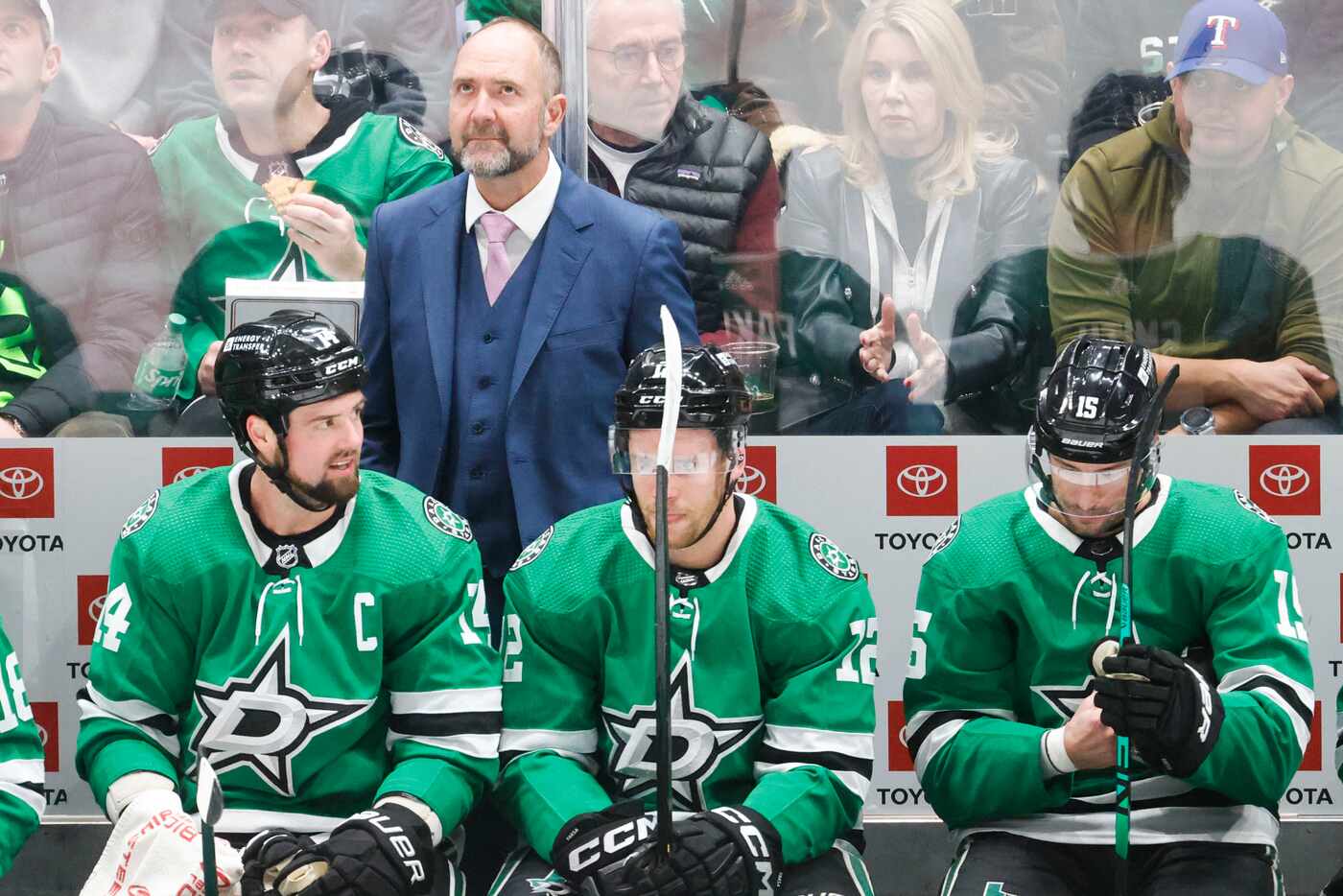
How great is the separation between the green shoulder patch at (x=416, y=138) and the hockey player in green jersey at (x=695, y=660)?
138cm

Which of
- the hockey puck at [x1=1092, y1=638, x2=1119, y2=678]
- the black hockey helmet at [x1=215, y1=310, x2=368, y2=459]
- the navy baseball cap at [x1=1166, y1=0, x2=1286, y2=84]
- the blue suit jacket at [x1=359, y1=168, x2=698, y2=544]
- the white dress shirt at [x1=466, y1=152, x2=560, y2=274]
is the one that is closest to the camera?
the hockey puck at [x1=1092, y1=638, x2=1119, y2=678]

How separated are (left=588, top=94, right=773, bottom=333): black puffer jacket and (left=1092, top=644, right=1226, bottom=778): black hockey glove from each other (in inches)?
67.5

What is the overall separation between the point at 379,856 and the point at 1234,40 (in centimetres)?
276

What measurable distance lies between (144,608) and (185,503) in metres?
0.20

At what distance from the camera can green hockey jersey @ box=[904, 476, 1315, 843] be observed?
3.15 m

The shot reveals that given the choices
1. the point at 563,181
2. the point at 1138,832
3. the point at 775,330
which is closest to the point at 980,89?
the point at 775,330

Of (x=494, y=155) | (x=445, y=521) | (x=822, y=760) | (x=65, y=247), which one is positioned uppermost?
(x=494, y=155)

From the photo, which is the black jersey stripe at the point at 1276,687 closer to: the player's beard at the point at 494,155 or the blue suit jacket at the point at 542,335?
the blue suit jacket at the point at 542,335

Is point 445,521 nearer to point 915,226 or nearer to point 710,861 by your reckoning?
point 710,861

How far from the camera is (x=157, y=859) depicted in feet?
9.29

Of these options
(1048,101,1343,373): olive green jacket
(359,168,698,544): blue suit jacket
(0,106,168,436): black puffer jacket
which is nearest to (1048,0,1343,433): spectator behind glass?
(1048,101,1343,373): olive green jacket

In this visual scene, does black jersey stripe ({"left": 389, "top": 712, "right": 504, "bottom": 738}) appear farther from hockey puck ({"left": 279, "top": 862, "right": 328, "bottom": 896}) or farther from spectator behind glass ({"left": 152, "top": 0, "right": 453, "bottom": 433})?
spectator behind glass ({"left": 152, "top": 0, "right": 453, "bottom": 433})

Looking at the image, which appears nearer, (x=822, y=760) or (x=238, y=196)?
(x=822, y=760)

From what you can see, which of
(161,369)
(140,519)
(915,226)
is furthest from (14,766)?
(915,226)
